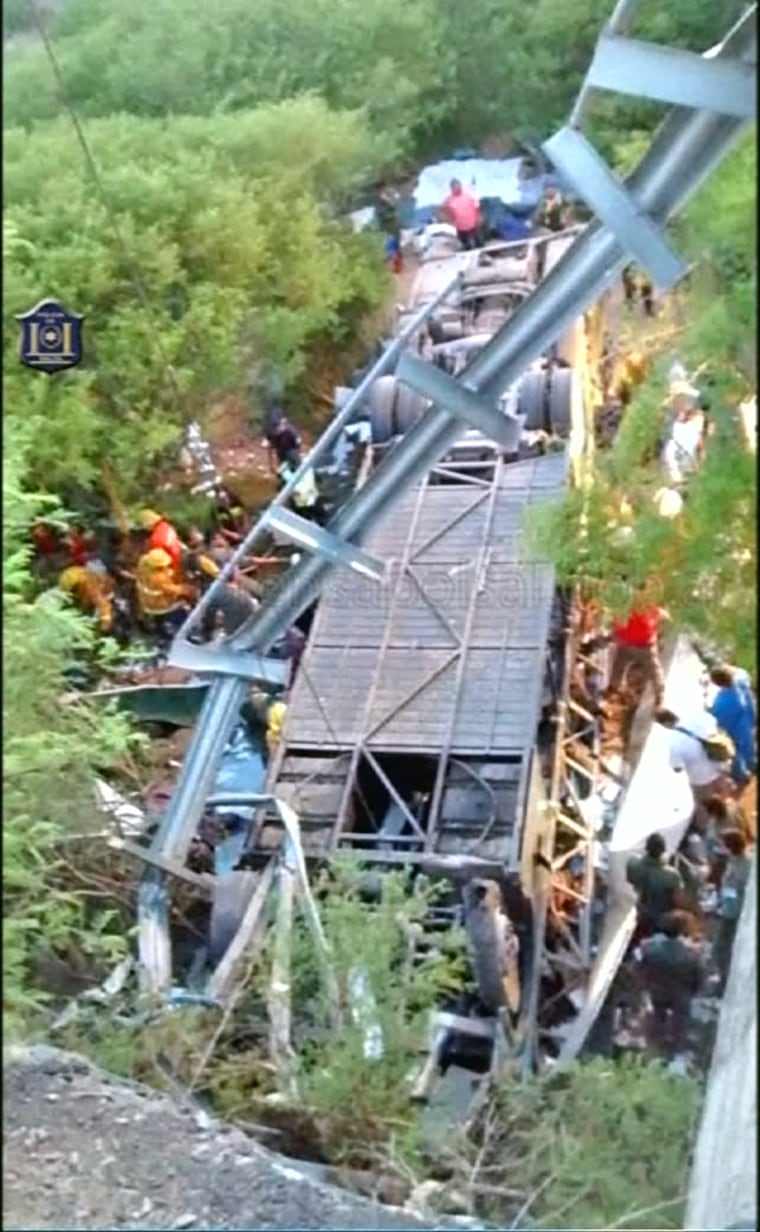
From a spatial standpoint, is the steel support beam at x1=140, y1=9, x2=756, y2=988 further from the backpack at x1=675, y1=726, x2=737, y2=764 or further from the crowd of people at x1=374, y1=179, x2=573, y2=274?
the crowd of people at x1=374, y1=179, x2=573, y2=274

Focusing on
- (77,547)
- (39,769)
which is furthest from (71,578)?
(39,769)

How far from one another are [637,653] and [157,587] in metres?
2.32

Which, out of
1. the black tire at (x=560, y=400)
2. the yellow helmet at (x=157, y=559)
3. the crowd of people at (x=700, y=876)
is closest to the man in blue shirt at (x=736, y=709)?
the crowd of people at (x=700, y=876)

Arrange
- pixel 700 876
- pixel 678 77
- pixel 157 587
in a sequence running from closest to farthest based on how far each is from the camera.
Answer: pixel 678 77 → pixel 700 876 → pixel 157 587

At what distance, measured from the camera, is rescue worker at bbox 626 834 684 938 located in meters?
6.06

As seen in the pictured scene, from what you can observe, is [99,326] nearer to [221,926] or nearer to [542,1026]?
[221,926]

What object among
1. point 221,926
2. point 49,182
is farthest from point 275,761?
point 49,182

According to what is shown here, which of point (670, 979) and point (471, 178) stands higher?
point (471, 178)

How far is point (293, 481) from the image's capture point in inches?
233

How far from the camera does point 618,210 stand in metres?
4.37

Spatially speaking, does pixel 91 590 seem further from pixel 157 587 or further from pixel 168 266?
pixel 168 266

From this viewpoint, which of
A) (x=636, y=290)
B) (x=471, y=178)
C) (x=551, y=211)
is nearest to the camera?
(x=636, y=290)

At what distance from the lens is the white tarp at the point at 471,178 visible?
35.0ft

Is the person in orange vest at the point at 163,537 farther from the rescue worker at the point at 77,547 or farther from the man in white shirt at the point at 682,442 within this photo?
the man in white shirt at the point at 682,442
